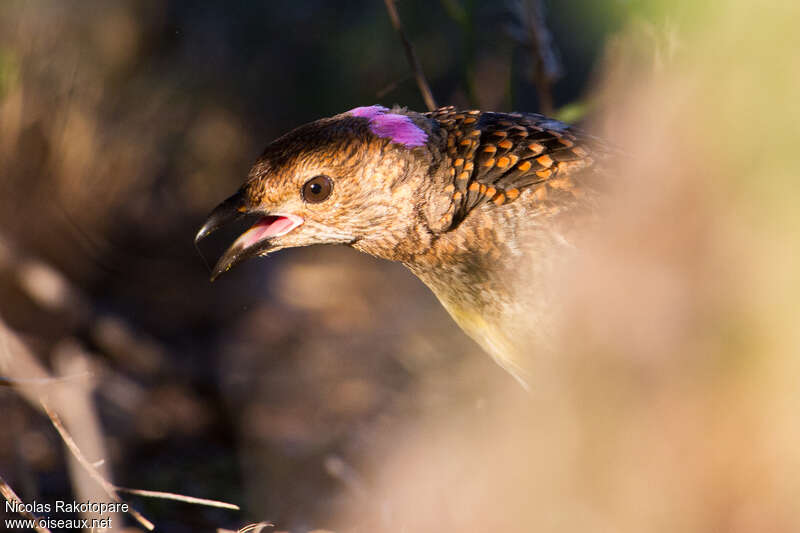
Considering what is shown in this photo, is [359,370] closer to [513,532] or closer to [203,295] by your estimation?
[203,295]

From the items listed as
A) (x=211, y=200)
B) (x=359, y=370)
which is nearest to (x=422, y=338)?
(x=359, y=370)


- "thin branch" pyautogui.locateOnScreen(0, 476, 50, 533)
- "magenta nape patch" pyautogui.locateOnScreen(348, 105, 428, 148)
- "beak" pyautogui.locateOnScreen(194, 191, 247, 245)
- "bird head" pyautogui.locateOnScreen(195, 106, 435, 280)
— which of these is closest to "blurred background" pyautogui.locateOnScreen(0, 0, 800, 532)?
"thin branch" pyautogui.locateOnScreen(0, 476, 50, 533)

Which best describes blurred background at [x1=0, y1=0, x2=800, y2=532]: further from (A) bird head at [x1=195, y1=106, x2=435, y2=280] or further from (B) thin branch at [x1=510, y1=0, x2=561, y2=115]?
(A) bird head at [x1=195, y1=106, x2=435, y2=280]

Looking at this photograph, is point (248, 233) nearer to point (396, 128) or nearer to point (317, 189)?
point (317, 189)

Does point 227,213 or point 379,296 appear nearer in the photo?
point 227,213

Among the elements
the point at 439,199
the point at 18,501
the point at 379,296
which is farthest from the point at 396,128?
the point at 379,296

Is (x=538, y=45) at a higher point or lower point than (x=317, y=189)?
higher

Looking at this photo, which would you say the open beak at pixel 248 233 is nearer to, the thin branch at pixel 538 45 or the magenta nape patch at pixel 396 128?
the magenta nape patch at pixel 396 128

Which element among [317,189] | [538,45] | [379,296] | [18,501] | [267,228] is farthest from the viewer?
[379,296]

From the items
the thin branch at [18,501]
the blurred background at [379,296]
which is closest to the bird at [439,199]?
the blurred background at [379,296]
